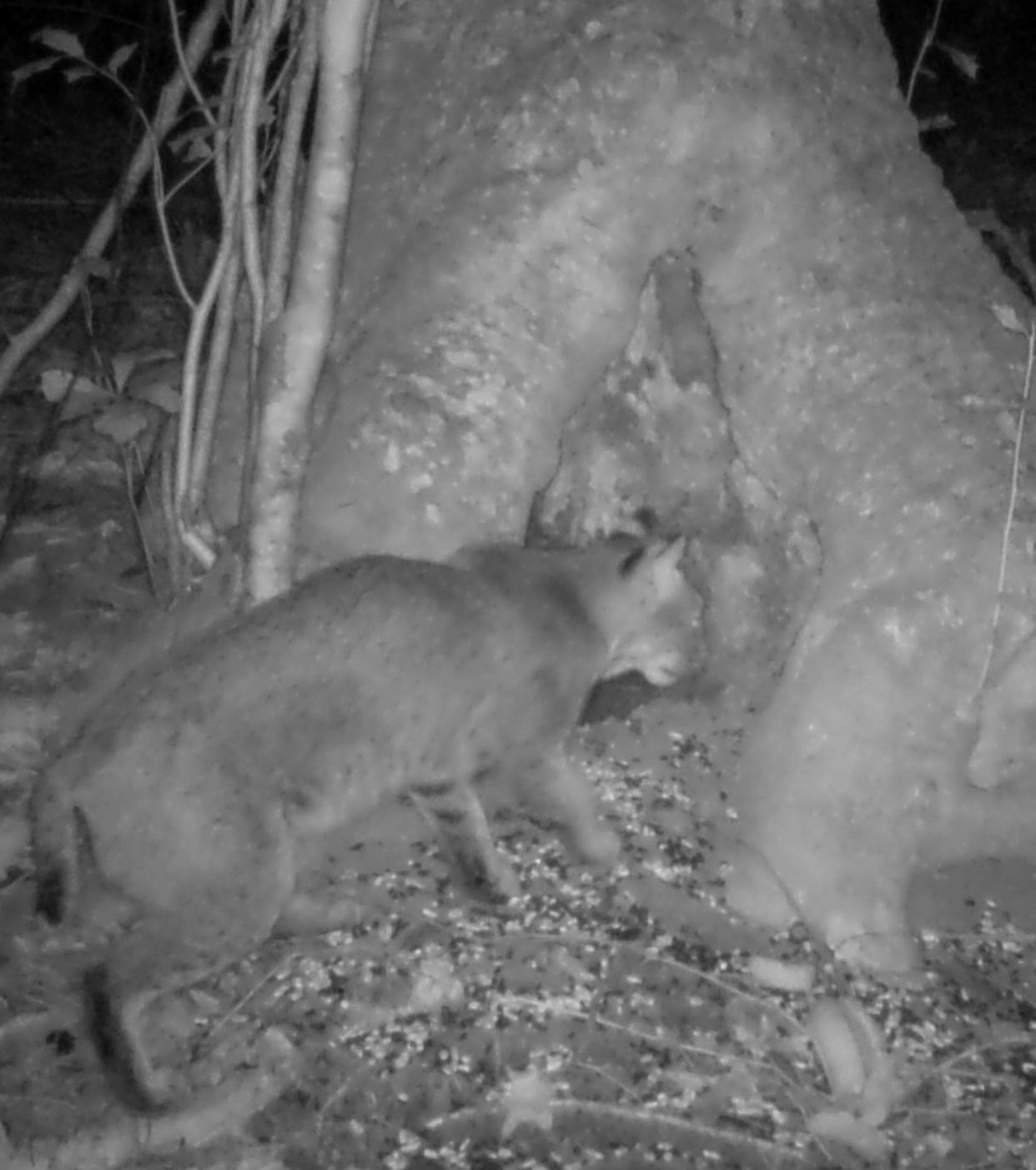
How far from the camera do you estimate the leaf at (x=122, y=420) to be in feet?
13.0

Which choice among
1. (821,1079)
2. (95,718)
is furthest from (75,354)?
(821,1079)

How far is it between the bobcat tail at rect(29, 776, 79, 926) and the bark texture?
1148 mm

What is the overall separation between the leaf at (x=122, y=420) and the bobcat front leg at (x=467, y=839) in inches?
57.4

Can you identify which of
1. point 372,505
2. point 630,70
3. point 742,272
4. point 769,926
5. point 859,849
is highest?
point 630,70

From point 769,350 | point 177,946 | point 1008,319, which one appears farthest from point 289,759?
point 1008,319

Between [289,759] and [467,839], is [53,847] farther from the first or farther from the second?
[467,839]

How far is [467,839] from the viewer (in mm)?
3719

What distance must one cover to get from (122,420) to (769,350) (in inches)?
80.6

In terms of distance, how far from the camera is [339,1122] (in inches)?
116

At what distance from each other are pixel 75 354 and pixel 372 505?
12.6 feet

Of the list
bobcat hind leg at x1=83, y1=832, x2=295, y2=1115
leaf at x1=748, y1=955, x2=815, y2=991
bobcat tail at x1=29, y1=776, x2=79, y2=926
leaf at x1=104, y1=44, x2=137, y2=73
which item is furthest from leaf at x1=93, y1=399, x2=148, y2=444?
leaf at x1=748, y1=955, x2=815, y2=991

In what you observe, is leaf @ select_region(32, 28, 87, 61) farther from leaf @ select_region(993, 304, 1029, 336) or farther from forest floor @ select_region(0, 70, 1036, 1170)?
leaf @ select_region(993, 304, 1029, 336)

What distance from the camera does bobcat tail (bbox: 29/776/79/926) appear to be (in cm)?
321

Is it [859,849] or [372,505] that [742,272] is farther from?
[859,849]
